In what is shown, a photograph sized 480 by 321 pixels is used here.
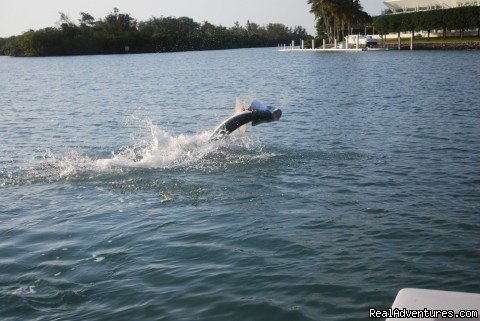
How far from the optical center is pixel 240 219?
460 inches

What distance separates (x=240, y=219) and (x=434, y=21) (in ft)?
336

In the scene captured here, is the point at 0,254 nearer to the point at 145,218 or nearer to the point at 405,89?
the point at 145,218

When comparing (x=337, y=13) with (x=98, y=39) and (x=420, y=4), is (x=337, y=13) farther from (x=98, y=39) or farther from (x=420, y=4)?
(x=98, y=39)

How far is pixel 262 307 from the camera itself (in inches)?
312

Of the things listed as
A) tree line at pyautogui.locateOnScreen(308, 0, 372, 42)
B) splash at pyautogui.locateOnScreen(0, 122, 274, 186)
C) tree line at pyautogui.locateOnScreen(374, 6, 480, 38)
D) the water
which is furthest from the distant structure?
splash at pyautogui.locateOnScreen(0, 122, 274, 186)

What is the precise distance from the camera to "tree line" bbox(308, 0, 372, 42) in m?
125

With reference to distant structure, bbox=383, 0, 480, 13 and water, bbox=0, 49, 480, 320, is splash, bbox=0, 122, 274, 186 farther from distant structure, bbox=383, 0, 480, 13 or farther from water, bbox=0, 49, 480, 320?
distant structure, bbox=383, 0, 480, 13

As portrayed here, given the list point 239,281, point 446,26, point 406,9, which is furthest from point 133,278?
point 406,9

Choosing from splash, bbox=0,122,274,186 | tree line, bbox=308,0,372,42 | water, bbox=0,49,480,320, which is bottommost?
water, bbox=0,49,480,320

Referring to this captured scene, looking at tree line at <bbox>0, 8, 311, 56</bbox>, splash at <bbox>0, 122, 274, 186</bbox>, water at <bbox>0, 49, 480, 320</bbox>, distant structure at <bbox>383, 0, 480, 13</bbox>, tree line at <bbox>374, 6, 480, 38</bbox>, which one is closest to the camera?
water at <bbox>0, 49, 480, 320</bbox>

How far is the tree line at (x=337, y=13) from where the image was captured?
4916 inches

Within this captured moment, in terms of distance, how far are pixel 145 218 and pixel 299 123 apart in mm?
14102

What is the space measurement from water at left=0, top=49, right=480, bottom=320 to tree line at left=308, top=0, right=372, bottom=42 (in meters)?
105

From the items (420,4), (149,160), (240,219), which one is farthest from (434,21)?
(240,219)
